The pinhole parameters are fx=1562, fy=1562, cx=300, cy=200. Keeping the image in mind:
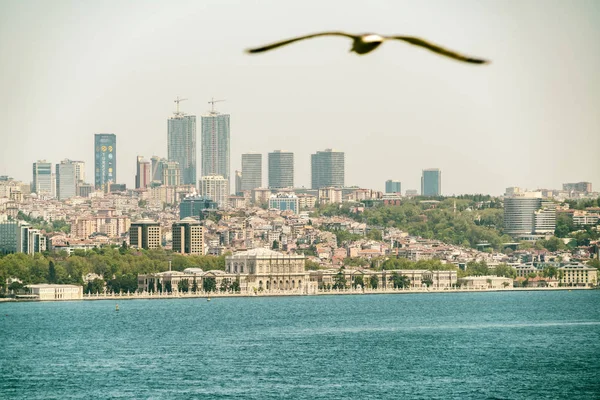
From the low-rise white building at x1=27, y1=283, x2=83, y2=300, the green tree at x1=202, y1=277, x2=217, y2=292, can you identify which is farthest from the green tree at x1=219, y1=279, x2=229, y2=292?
the low-rise white building at x1=27, y1=283, x2=83, y2=300

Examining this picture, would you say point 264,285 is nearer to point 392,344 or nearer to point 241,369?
point 392,344

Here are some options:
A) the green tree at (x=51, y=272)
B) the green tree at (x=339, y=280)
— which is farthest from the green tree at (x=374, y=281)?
the green tree at (x=51, y=272)

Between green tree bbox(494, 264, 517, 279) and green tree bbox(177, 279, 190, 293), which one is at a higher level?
green tree bbox(494, 264, 517, 279)

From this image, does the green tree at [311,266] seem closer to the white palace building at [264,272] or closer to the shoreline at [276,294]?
the white palace building at [264,272]

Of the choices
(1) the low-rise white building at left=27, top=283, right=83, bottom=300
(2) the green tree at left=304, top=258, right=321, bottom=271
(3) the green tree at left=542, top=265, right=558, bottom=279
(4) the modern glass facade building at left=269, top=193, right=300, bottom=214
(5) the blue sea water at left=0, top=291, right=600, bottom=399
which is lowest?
(5) the blue sea water at left=0, top=291, right=600, bottom=399

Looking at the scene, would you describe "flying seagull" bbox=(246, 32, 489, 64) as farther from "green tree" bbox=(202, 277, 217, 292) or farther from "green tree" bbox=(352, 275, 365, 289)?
"green tree" bbox=(352, 275, 365, 289)

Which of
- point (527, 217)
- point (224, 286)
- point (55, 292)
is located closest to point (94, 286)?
point (55, 292)

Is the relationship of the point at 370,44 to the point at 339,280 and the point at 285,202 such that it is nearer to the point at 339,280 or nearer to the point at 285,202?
the point at 339,280

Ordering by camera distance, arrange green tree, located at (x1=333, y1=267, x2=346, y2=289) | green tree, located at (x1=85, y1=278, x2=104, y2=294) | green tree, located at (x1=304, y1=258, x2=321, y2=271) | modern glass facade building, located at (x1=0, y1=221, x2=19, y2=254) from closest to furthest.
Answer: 1. green tree, located at (x1=85, y1=278, x2=104, y2=294)
2. green tree, located at (x1=333, y1=267, x2=346, y2=289)
3. modern glass facade building, located at (x1=0, y1=221, x2=19, y2=254)
4. green tree, located at (x1=304, y1=258, x2=321, y2=271)

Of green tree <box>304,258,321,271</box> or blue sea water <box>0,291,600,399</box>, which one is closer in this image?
blue sea water <box>0,291,600,399</box>
